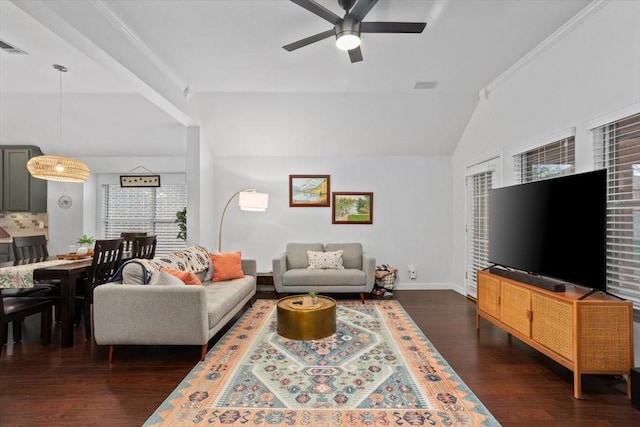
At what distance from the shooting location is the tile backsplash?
19.1 feet

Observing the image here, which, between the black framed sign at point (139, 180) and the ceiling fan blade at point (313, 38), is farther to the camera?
the black framed sign at point (139, 180)

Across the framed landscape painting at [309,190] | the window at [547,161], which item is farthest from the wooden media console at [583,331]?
the framed landscape painting at [309,190]

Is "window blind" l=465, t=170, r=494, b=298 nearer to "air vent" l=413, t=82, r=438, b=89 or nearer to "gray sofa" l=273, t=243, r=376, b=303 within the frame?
"air vent" l=413, t=82, r=438, b=89

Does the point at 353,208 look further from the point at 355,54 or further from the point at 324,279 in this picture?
the point at 355,54

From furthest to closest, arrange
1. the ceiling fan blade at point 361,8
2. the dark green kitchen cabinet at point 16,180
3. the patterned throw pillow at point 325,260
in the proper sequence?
the dark green kitchen cabinet at point 16,180, the patterned throw pillow at point 325,260, the ceiling fan blade at point 361,8

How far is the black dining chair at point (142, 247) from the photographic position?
4.14 metres

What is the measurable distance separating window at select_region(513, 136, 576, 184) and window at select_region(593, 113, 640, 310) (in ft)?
1.18

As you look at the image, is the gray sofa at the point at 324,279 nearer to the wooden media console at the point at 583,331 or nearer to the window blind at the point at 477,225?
the window blind at the point at 477,225

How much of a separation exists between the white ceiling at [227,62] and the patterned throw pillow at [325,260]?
1.84 meters

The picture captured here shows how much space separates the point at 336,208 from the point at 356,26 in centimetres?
369

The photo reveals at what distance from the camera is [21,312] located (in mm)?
3006

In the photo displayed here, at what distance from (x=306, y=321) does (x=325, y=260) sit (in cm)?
199

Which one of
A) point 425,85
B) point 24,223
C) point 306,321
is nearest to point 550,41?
point 425,85

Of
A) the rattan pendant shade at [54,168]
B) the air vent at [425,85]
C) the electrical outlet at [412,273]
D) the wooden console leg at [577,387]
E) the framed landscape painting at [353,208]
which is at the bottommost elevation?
the wooden console leg at [577,387]
